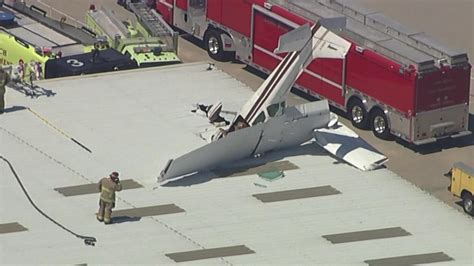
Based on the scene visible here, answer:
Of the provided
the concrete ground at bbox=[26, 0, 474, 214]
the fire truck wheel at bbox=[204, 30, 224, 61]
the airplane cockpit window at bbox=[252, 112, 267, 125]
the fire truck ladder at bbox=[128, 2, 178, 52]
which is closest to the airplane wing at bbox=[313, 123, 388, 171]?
the airplane cockpit window at bbox=[252, 112, 267, 125]

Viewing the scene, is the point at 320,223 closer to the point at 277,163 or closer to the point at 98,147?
the point at 277,163

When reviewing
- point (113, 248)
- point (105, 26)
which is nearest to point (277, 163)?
point (113, 248)

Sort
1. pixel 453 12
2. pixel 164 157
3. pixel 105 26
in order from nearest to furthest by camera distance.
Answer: pixel 164 157 → pixel 105 26 → pixel 453 12

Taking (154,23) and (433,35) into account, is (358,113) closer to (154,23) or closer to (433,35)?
(154,23)

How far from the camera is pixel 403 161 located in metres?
39.6

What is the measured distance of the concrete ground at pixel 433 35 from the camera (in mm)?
38844

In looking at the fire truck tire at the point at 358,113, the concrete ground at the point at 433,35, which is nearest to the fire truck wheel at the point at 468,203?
the concrete ground at the point at 433,35

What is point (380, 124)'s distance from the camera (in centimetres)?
4072

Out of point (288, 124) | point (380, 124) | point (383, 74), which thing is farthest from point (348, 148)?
point (380, 124)

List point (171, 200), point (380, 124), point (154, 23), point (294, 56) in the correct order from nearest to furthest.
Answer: point (171, 200), point (294, 56), point (380, 124), point (154, 23)

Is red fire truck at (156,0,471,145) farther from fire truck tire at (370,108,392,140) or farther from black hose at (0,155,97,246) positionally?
black hose at (0,155,97,246)

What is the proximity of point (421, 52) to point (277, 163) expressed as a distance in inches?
316

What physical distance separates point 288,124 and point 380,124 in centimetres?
733

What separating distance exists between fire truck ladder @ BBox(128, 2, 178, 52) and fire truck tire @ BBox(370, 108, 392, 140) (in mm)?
6432
